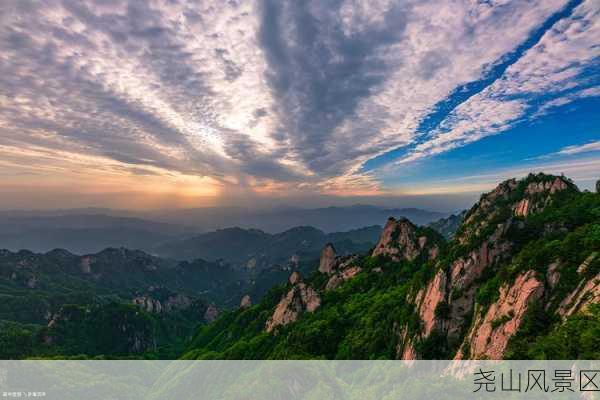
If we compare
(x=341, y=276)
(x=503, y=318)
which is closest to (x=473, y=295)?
(x=503, y=318)

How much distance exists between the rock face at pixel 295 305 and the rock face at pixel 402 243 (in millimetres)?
39539

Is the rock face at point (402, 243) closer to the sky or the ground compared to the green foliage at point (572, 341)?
closer to the ground

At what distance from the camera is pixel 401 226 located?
167375 mm

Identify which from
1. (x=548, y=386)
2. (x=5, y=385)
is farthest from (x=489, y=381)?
(x=5, y=385)

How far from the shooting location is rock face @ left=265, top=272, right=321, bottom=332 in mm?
164975

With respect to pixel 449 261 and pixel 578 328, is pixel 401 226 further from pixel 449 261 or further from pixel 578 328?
pixel 578 328

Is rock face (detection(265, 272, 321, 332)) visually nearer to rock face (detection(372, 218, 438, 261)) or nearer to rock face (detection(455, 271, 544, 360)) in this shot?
rock face (detection(372, 218, 438, 261))

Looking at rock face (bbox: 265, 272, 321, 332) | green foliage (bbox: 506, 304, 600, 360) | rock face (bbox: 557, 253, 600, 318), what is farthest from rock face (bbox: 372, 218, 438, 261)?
green foliage (bbox: 506, 304, 600, 360)

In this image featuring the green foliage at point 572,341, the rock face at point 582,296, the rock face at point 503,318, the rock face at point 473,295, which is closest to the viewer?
the green foliage at point 572,341

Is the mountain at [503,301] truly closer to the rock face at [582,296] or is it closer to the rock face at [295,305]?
the rock face at [582,296]

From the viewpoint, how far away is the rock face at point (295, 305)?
541ft

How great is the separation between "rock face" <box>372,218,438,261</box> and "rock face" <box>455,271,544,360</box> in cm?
10015

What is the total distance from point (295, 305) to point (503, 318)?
13610 cm

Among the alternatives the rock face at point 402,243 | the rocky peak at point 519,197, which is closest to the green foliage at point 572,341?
the rocky peak at point 519,197
